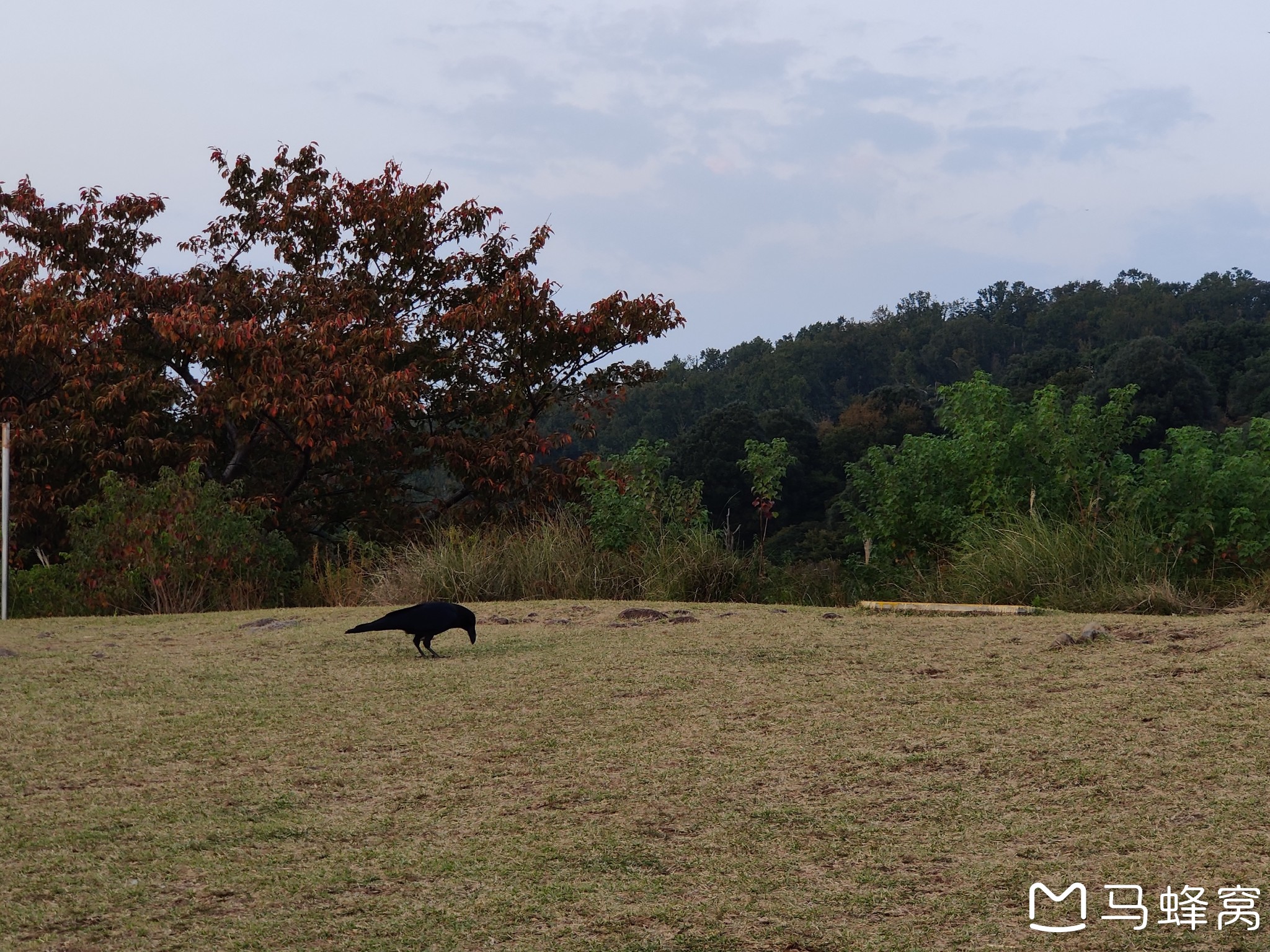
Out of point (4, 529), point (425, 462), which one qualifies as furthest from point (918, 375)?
point (4, 529)

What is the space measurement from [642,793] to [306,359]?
974 cm

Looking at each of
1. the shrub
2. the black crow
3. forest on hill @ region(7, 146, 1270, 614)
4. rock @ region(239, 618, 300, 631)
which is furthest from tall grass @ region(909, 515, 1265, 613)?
the shrub

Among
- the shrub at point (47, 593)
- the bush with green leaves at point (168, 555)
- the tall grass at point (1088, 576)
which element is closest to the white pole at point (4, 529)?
the shrub at point (47, 593)

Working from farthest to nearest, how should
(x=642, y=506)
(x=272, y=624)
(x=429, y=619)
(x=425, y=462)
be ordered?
(x=425, y=462)
(x=642, y=506)
(x=272, y=624)
(x=429, y=619)

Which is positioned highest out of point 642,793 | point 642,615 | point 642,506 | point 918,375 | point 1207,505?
point 918,375

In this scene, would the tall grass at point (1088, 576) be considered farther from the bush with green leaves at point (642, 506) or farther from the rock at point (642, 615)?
the rock at point (642, 615)

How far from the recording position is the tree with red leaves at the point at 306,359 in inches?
496

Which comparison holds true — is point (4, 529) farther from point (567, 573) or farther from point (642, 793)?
point (642, 793)

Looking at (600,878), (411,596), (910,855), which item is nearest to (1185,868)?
(910,855)

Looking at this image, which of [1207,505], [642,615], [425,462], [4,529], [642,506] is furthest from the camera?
[425,462]

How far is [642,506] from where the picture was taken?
32.7ft

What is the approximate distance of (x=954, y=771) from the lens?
405cm

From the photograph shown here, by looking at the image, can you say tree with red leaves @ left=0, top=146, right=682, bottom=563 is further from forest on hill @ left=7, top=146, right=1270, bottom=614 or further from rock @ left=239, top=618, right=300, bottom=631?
rock @ left=239, top=618, right=300, bottom=631

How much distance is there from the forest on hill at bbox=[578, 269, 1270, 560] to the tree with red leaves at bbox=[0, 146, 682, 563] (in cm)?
914
